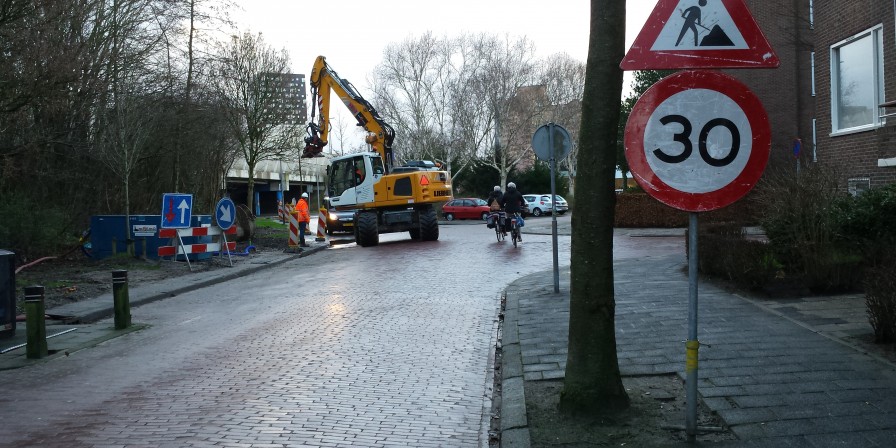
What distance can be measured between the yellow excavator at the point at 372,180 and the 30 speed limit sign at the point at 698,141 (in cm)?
2075

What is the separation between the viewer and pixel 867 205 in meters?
11.0

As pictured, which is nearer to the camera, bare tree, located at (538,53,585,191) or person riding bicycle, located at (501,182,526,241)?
person riding bicycle, located at (501,182,526,241)

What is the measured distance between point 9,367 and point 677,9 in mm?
7370

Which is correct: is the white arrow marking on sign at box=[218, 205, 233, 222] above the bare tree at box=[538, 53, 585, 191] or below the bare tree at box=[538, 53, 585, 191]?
below

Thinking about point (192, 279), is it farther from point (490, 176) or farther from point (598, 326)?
point (490, 176)

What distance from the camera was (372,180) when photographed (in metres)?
26.3

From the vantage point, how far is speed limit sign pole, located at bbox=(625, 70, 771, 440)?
4.50m

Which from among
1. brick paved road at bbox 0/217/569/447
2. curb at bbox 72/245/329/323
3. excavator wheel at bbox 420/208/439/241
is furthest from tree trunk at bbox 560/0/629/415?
excavator wheel at bbox 420/208/439/241

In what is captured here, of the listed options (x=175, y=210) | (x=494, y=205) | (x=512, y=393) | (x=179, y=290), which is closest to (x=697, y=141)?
(x=512, y=393)

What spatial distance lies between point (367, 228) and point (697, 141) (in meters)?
20.9

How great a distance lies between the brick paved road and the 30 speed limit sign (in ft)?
7.16

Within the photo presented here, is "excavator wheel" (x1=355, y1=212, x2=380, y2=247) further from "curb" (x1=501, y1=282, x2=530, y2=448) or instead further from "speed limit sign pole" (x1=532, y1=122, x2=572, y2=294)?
"curb" (x1=501, y1=282, x2=530, y2=448)

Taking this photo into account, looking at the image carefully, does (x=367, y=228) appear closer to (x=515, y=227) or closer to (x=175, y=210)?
(x=515, y=227)

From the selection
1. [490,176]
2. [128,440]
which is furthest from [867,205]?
[490,176]
